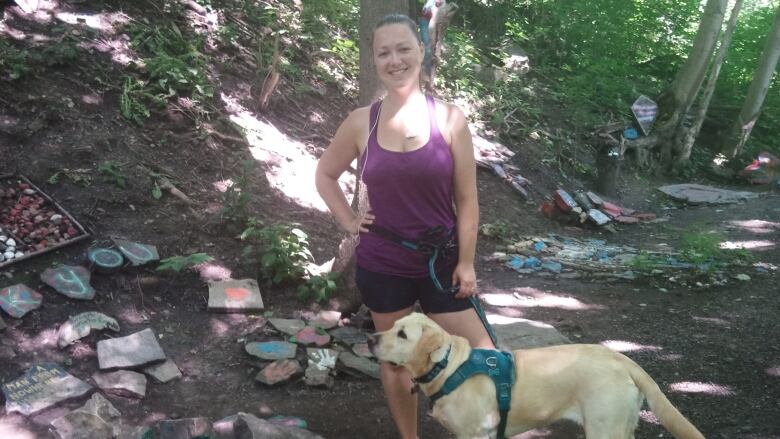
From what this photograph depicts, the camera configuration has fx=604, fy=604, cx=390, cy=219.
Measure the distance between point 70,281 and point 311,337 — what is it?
1888 millimetres

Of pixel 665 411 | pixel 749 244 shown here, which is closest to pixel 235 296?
pixel 665 411

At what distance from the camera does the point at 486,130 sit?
11.8 meters

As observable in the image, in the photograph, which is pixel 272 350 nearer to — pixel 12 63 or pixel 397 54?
pixel 397 54

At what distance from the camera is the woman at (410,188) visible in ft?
8.52

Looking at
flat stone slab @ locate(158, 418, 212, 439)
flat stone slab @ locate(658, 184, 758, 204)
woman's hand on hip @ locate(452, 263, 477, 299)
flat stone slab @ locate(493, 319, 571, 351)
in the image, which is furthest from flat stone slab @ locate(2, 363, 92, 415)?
flat stone slab @ locate(658, 184, 758, 204)

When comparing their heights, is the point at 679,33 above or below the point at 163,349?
above

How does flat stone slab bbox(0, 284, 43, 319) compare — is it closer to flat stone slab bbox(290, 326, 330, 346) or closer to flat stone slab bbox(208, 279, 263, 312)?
flat stone slab bbox(208, 279, 263, 312)

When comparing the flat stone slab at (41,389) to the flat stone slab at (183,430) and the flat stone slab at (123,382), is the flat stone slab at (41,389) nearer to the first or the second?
the flat stone slab at (123,382)

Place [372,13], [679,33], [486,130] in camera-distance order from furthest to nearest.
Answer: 1. [679,33]
2. [486,130]
3. [372,13]

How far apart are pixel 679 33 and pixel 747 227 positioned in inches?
373

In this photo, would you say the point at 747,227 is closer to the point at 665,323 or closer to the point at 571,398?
the point at 665,323

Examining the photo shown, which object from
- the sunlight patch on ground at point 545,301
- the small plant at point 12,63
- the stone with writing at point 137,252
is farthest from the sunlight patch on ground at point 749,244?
the small plant at point 12,63

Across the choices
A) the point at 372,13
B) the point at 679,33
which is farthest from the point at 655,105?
the point at 372,13

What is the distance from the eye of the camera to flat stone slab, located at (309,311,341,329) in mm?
4945
